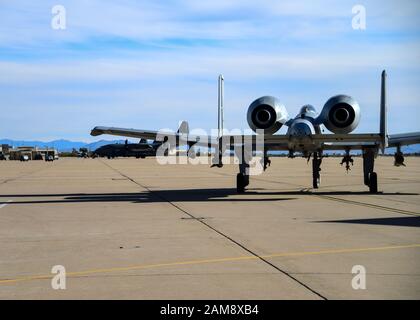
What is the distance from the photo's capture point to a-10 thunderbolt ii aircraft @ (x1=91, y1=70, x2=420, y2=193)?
67.4 ft

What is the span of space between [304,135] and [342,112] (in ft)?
7.57

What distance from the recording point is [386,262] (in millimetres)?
8945

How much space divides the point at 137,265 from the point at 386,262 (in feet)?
12.8

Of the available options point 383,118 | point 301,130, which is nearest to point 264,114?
point 301,130

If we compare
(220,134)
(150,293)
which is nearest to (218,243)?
(150,293)

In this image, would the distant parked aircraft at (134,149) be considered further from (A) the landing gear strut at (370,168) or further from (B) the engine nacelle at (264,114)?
(B) the engine nacelle at (264,114)

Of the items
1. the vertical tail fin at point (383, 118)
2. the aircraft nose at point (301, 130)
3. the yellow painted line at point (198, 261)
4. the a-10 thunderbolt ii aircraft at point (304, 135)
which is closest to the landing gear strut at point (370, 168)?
the a-10 thunderbolt ii aircraft at point (304, 135)

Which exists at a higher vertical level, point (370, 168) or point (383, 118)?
point (383, 118)

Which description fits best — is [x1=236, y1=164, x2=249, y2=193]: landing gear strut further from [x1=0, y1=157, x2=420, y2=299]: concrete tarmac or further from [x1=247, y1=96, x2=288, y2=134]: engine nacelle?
[x1=0, y1=157, x2=420, y2=299]: concrete tarmac

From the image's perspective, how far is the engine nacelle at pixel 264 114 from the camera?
22.2m

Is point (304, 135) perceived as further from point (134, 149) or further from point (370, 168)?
point (134, 149)

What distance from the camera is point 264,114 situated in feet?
73.1

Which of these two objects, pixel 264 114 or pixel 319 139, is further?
pixel 264 114
